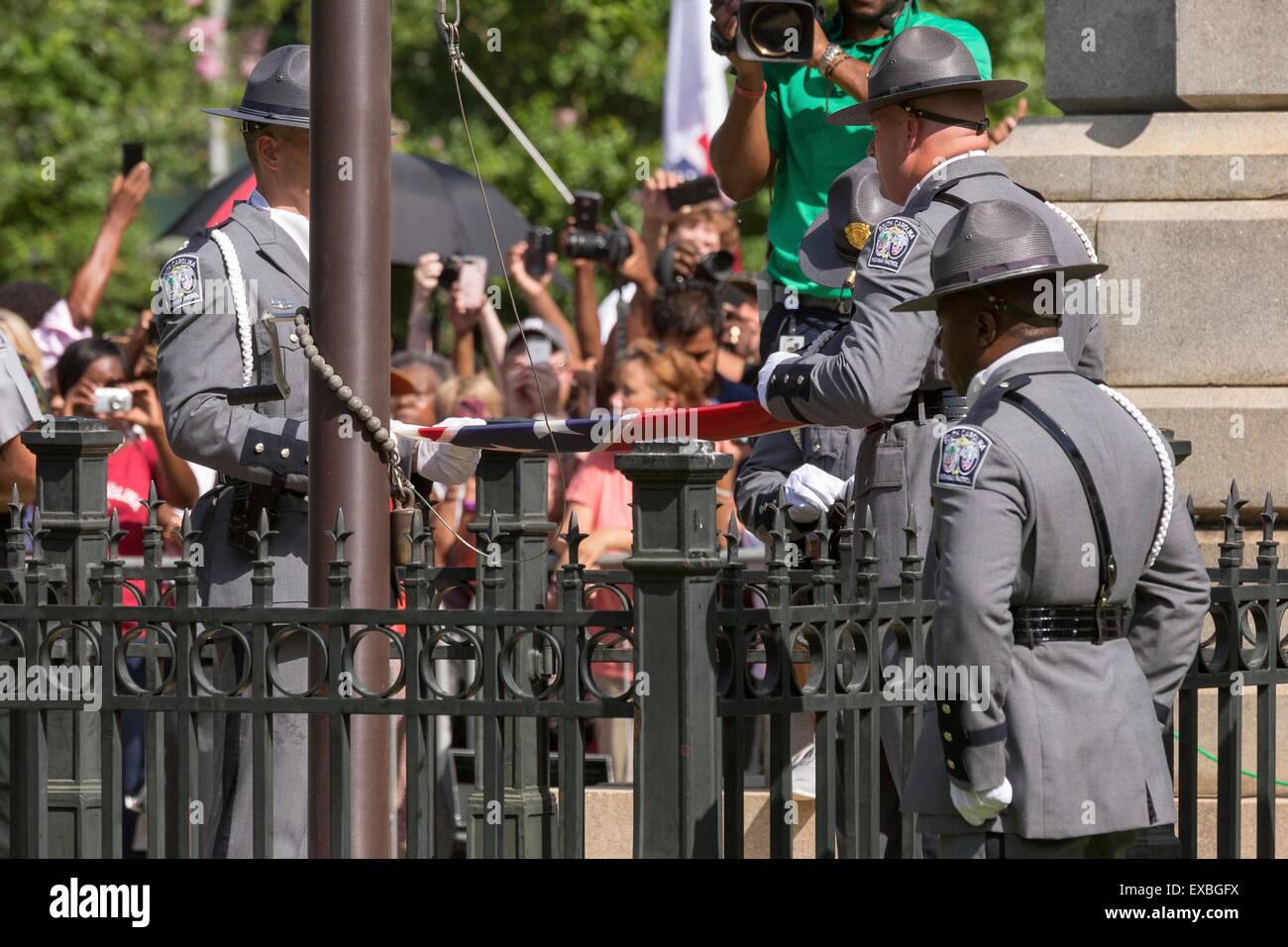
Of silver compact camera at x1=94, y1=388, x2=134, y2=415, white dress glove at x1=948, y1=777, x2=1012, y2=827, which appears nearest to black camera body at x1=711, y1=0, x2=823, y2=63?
white dress glove at x1=948, y1=777, x2=1012, y2=827

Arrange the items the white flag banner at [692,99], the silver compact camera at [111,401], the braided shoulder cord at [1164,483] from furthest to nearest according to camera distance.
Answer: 1. the white flag banner at [692,99]
2. the silver compact camera at [111,401]
3. the braided shoulder cord at [1164,483]

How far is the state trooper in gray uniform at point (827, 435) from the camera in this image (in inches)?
211

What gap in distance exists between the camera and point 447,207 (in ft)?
43.4

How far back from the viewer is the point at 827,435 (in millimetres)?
5625

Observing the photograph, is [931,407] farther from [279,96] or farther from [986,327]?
[279,96]

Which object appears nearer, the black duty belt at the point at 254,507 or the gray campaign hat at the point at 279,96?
the black duty belt at the point at 254,507

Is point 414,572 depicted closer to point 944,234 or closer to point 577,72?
point 944,234

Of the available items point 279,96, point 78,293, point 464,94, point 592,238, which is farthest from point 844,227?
point 464,94

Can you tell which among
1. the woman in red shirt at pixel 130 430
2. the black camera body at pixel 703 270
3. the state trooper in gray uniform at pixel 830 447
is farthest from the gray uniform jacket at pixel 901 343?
the black camera body at pixel 703 270

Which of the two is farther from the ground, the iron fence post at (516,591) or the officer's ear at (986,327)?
the officer's ear at (986,327)

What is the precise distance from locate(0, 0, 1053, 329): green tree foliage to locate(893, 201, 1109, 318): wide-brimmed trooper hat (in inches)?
766

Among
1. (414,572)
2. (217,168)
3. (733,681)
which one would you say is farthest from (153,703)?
(217,168)

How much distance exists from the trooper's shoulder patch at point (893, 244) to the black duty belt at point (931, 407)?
1.34 feet

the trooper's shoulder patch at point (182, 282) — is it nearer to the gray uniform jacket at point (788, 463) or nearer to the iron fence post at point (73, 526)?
the iron fence post at point (73, 526)
